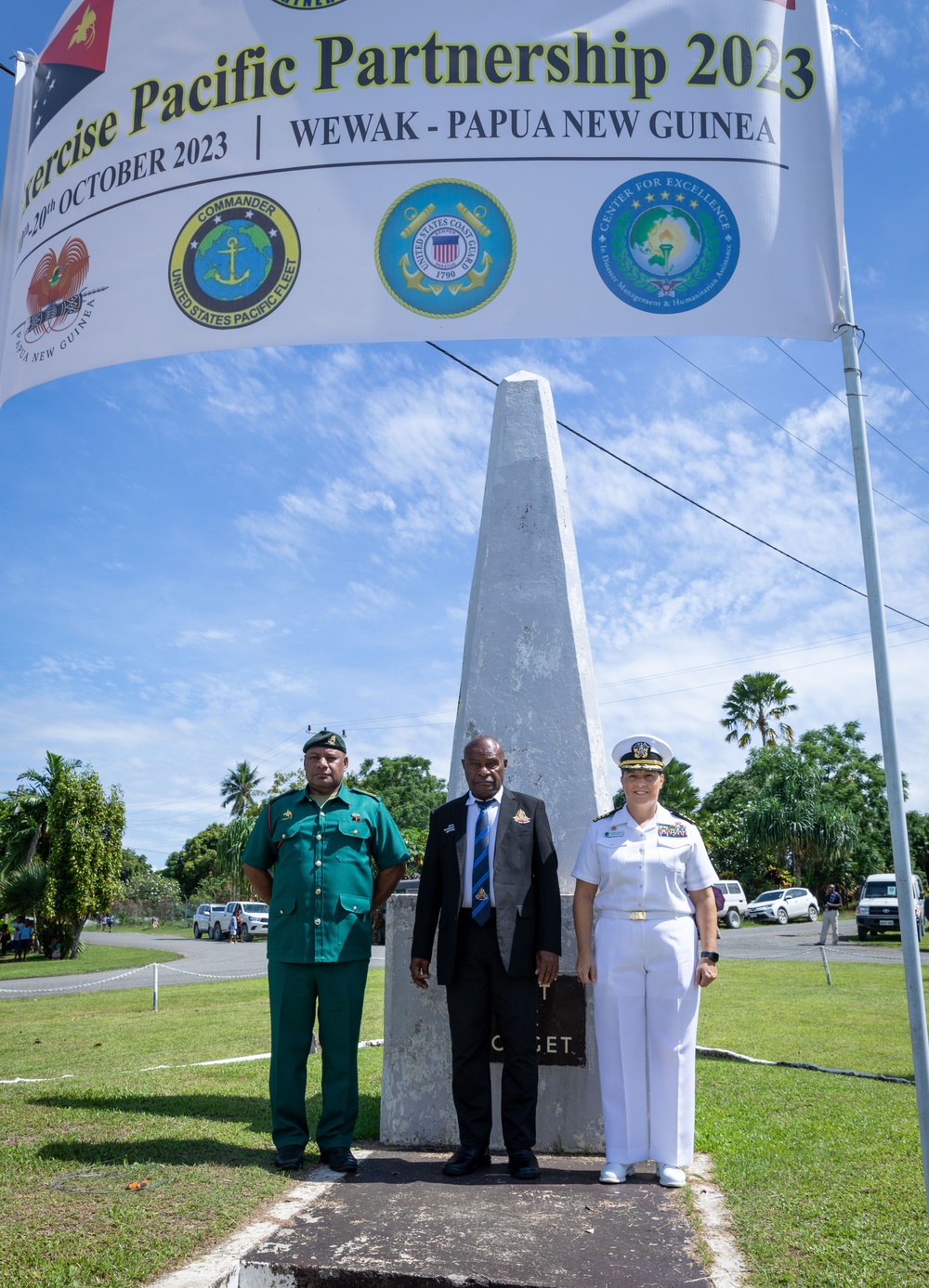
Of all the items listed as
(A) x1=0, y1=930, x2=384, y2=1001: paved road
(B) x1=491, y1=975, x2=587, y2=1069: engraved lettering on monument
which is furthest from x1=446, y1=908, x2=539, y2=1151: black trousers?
(A) x1=0, y1=930, x2=384, y2=1001: paved road

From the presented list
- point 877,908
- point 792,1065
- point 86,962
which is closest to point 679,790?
point 877,908

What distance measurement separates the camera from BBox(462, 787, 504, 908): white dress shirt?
4.51 metres

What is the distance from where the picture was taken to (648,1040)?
434cm

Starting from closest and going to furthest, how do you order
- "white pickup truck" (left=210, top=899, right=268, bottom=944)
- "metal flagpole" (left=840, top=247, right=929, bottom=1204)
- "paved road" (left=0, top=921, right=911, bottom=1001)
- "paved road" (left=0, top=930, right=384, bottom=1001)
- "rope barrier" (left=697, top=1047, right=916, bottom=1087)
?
"metal flagpole" (left=840, top=247, right=929, bottom=1204) → "rope barrier" (left=697, top=1047, right=916, bottom=1087) → "paved road" (left=0, top=930, right=384, bottom=1001) → "paved road" (left=0, top=921, right=911, bottom=1001) → "white pickup truck" (left=210, top=899, right=268, bottom=944)

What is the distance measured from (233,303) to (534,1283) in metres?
3.71

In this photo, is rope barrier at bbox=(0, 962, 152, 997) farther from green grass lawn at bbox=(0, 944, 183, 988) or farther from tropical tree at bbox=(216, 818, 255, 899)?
tropical tree at bbox=(216, 818, 255, 899)

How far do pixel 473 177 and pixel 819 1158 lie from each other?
4.44 metres

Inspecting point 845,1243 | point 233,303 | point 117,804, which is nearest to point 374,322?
Answer: point 233,303

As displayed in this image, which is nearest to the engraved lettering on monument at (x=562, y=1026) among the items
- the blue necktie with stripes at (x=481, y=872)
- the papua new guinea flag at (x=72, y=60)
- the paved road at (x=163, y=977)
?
the blue necktie with stripes at (x=481, y=872)

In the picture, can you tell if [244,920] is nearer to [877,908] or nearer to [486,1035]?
[877,908]

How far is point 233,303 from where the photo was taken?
13.9 ft

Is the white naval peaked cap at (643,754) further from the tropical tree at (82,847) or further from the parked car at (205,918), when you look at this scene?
the parked car at (205,918)

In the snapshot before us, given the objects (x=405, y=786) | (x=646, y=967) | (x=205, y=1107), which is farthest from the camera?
(x=405, y=786)

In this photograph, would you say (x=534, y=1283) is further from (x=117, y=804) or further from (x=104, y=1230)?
(x=117, y=804)
